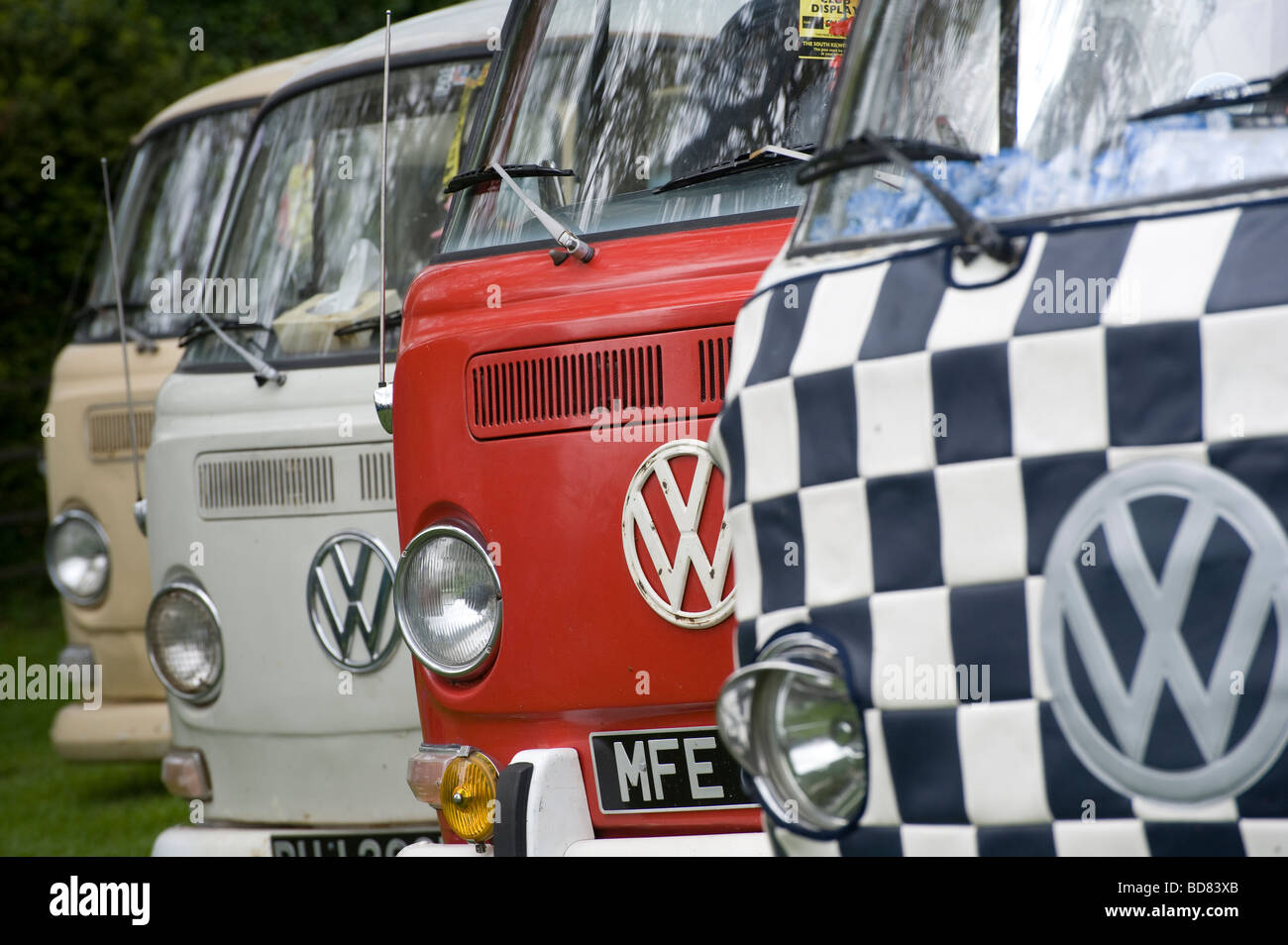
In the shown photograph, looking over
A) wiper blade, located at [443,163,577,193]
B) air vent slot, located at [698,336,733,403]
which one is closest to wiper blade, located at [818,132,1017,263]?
air vent slot, located at [698,336,733,403]

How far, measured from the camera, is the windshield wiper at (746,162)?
Result: 296cm

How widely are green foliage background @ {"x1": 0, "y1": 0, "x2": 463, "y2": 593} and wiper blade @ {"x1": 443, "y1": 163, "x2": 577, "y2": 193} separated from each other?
31.8 ft

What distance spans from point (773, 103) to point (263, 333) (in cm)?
190

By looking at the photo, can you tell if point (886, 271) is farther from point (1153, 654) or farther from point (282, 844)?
point (282, 844)

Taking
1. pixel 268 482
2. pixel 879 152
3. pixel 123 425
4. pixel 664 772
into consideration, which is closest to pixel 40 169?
pixel 123 425

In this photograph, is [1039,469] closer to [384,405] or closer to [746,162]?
[746,162]

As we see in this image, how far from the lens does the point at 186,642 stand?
4.36m

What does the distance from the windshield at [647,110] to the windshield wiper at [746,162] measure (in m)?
0.01

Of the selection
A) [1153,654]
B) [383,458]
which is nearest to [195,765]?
[383,458]

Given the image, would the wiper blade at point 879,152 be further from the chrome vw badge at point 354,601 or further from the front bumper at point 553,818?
the chrome vw badge at point 354,601

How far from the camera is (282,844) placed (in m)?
4.10

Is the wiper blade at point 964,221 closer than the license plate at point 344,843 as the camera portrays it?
Yes
